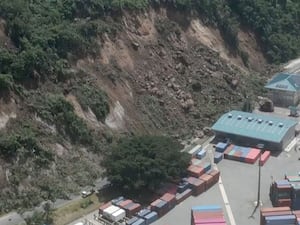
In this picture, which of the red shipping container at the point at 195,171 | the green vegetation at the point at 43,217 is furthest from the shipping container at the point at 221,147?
the green vegetation at the point at 43,217

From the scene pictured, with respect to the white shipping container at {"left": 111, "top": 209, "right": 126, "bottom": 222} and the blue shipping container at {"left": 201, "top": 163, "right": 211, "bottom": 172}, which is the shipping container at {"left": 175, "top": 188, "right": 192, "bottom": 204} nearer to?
the blue shipping container at {"left": 201, "top": 163, "right": 211, "bottom": 172}

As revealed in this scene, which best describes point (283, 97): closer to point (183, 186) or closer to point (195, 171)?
point (195, 171)

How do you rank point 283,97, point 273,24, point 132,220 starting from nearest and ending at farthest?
point 132,220 → point 283,97 → point 273,24

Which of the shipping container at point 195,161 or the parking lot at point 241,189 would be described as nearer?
the parking lot at point 241,189

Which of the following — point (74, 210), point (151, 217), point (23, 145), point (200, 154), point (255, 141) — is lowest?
→ point (255, 141)

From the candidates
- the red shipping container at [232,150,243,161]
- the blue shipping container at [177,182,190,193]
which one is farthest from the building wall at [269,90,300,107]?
the blue shipping container at [177,182,190,193]

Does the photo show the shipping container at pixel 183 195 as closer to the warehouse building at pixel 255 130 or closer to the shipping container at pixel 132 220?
the shipping container at pixel 132 220

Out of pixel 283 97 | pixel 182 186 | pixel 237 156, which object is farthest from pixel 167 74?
pixel 182 186

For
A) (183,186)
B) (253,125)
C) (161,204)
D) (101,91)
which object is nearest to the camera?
(161,204)
